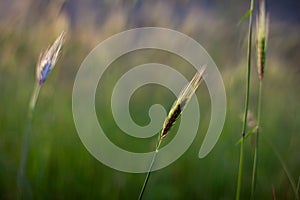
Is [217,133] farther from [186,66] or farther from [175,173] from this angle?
[186,66]

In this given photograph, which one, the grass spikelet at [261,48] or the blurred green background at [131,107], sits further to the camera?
the blurred green background at [131,107]

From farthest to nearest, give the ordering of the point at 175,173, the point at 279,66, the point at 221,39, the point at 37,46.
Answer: the point at 279,66, the point at 221,39, the point at 37,46, the point at 175,173

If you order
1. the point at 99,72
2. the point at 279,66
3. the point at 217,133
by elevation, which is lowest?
the point at 217,133

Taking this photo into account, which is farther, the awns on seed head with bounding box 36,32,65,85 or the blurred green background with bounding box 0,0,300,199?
the blurred green background with bounding box 0,0,300,199

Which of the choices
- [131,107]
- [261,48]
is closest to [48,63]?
[261,48]

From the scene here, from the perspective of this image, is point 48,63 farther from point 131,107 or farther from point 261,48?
point 131,107

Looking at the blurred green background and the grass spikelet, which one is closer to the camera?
the grass spikelet

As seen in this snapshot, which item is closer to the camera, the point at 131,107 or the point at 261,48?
the point at 261,48

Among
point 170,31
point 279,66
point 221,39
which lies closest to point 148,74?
point 170,31
